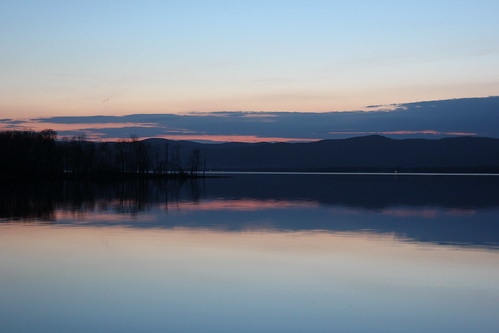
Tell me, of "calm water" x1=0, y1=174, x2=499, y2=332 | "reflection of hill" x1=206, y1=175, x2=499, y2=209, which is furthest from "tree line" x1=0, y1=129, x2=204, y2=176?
"calm water" x1=0, y1=174, x2=499, y2=332

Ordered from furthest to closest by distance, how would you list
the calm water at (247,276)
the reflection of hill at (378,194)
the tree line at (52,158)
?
1. the tree line at (52,158)
2. the reflection of hill at (378,194)
3. the calm water at (247,276)

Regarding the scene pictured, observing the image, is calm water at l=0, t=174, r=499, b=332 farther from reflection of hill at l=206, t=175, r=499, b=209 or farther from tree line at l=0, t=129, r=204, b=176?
tree line at l=0, t=129, r=204, b=176

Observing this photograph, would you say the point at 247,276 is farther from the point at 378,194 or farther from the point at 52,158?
the point at 52,158

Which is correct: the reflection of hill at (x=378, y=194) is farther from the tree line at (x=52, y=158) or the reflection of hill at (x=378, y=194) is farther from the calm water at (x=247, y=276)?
the tree line at (x=52, y=158)

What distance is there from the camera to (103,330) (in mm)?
8234

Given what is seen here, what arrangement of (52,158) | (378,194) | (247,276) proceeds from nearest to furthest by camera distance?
(247,276) → (378,194) → (52,158)

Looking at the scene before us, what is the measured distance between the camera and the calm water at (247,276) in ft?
29.1

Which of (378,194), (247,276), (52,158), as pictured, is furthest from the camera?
(52,158)

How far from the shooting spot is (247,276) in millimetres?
12203

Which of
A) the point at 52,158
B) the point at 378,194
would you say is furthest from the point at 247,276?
the point at 52,158

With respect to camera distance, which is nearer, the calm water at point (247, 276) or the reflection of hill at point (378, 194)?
the calm water at point (247, 276)

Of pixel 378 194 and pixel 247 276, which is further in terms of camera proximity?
pixel 378 194

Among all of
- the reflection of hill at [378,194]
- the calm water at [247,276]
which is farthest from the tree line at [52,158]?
the calm water at [247,276]

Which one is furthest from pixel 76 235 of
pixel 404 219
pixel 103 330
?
pixel 404 219
